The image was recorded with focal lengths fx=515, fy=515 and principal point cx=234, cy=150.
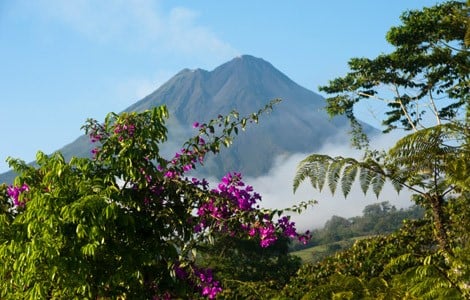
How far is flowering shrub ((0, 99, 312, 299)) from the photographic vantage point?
13.7 feet

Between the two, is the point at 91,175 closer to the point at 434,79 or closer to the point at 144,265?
the point at 144,265

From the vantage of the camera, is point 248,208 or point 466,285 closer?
point 466,285

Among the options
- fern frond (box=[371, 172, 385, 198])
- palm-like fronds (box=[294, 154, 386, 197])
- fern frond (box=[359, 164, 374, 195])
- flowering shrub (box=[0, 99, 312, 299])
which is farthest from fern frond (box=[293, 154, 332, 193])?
flowering shrub (box=[0, 99, 312, 299])

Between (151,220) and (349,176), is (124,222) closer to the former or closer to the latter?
(151,220)

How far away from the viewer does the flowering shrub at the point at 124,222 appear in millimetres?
4184

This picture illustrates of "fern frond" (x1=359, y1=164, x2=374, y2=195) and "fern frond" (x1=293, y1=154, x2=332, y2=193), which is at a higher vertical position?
"fern frond" (x1=293, y1=154, x2=332, y2=193)

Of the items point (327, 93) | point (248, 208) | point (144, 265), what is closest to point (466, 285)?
point (248, 208)

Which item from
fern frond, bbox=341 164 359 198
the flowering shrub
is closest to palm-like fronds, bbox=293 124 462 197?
fern frond, bbox=341 164 359 198

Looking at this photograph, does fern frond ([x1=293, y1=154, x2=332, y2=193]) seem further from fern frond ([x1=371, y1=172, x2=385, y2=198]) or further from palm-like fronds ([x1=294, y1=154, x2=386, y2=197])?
fern frond ([x1=371, y1=172, x2=385, y2=198])

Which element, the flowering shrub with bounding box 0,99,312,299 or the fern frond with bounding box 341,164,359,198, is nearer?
the flowering shrub with bounding box 0,99,312,299

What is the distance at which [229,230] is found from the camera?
185 inches

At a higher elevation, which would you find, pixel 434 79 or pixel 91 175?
pixel 434 79

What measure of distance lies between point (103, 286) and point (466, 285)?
303cm

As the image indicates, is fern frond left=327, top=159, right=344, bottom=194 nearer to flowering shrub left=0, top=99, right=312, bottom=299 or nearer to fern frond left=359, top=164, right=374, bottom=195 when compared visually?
fern frond left=359, top=164, right=374, bottom=195
